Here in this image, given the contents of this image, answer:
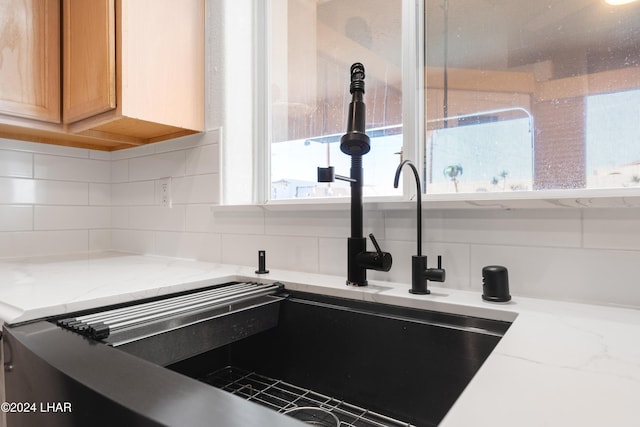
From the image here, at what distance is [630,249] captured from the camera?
759mm

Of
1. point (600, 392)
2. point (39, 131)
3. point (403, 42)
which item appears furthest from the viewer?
point (39, 131)

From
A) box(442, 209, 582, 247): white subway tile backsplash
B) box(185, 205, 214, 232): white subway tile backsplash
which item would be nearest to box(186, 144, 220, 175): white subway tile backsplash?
box(185, 205, 214, 232): white subway tile backsplash

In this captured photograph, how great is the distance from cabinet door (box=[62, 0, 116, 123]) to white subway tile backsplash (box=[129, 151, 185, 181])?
34 cm

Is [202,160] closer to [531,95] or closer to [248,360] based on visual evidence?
[248,360]

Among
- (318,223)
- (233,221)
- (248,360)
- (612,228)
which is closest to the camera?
(612,228)

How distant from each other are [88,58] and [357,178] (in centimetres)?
107

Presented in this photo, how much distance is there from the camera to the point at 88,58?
1.31 meters

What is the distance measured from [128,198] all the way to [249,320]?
1250 millimetres

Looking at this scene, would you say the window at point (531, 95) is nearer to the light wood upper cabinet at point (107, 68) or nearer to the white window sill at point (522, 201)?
the white window sill at point (522, 201)

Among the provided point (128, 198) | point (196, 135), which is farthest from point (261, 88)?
point (128, 198)

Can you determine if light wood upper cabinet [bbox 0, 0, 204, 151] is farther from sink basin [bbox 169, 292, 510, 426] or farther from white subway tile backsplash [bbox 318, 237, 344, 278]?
sink basin [bbox 169, 292, 510, 426]

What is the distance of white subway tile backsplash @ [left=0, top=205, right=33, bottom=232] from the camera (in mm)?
1566

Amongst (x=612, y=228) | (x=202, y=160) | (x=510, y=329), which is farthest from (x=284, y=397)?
(x=202, y=160)

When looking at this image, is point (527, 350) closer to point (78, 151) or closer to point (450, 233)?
point (450, 233)
